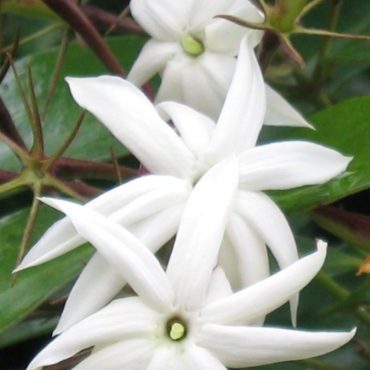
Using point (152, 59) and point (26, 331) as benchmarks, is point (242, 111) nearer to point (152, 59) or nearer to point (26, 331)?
point (152, 59)

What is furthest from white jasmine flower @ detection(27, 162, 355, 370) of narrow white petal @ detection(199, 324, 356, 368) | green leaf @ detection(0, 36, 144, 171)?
green leaf @ detection(0, 36, 144, 171)

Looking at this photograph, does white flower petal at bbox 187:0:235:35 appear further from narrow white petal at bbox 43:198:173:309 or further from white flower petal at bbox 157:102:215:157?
narrow white petal at bbox 43:198:173:309

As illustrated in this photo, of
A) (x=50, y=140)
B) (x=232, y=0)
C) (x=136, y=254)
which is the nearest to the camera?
(x=136, y=254)

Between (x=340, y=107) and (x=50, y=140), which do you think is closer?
(x=340, y=107)

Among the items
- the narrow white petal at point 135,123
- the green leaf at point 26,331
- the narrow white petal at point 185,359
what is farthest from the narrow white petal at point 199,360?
the green leaf at point 26,331

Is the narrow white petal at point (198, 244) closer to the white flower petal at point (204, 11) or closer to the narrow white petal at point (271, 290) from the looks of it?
the narrow white petal at point (271, 290)

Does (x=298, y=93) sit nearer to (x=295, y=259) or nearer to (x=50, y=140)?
(x=50, y=140)

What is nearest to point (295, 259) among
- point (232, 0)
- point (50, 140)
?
point (232, 0)
